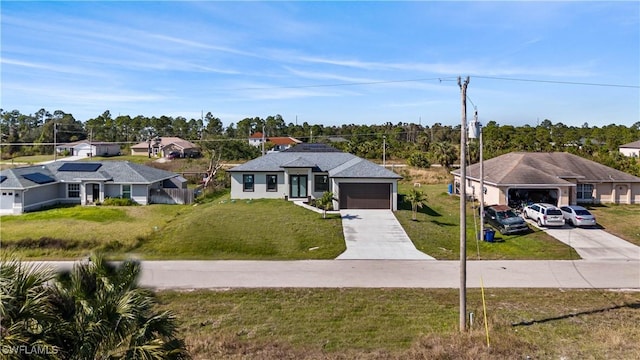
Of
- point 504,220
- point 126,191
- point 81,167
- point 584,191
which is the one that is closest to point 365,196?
Answer: point 504,220

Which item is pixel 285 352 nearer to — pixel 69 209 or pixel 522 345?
pixel 522 345

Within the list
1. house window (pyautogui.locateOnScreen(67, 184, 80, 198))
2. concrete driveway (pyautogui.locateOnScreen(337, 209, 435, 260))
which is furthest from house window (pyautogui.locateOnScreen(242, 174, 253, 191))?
house window (pyautogui.locateOnScreen(67, 184, 80, 198))

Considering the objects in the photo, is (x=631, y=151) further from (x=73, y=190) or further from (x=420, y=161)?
(x=73, y=190)

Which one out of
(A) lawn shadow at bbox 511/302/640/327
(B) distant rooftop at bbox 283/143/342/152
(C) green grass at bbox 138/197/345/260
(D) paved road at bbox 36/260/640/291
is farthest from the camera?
(B) distant rooftop at bbox 283/143/342/152

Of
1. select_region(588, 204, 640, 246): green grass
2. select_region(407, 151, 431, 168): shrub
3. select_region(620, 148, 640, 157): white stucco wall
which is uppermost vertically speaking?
select_region(620, 148, 640, 157): white stucco wall

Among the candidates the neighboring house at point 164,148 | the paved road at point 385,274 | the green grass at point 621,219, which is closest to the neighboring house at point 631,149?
the green grass at point 621,219

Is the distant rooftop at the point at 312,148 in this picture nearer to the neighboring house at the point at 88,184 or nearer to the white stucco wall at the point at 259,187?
the white stucco wall at the point at 259,187

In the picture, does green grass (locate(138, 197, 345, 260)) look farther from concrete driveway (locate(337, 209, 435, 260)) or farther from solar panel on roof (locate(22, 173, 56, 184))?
solar panel on roof (locate(22, 173, 56, 184))

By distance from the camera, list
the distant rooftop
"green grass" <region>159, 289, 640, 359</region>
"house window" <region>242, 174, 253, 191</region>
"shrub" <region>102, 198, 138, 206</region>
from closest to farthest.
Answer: "green grass" <region>159, 289, 640, 359</region>, "shrub" <region>102, 198, 138, 206</region>, "house window" <region>242, 174, 253, 191</region>, the distant rooftop
